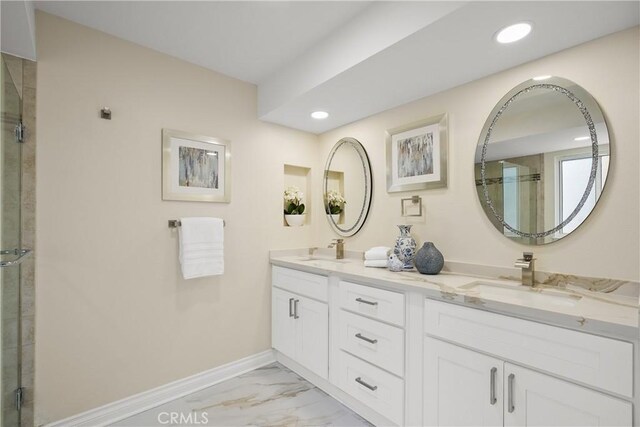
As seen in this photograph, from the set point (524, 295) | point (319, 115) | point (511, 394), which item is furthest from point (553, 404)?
point (319, 115)

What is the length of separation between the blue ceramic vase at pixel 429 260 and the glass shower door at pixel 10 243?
2149mm

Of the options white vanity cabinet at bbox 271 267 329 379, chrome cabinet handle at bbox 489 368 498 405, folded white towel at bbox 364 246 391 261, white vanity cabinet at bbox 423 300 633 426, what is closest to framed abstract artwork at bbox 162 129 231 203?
white vanity cabinet at bbox 271 267 329 379

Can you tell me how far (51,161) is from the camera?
1.67m

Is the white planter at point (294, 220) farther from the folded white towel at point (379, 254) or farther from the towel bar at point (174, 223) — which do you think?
the towel bar at point (174, 223)

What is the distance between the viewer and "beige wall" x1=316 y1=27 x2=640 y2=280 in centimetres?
137

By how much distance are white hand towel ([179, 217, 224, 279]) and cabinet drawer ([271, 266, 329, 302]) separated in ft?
1.63

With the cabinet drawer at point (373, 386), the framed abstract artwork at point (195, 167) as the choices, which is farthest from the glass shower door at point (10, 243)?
the cabinet drawer at point (373, 386)

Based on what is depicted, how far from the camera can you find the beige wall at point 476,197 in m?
1.37

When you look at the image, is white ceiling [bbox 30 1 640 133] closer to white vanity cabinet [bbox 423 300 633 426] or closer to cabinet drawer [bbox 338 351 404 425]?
white vanity cabinet [bbox 423 300 633 426]

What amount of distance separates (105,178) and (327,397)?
201cm

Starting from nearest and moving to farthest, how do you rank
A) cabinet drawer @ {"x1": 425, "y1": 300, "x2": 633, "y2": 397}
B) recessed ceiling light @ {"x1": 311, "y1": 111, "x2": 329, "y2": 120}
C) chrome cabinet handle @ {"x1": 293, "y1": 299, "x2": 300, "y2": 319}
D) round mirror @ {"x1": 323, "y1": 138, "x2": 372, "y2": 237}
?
cabinet drawer @ {"x1": 425, "y1": 300, "x2": 633, "y2": 397}, chrome cabinet handle @ {"x1": 293, "y1": 299, "x2": 300, "y2": 319}, recessed ceiling light @ {"x1": 311, "y1": 111, "x2": 329, "y2": 120}, round mirror @ {"x1": 323, "y1": 138, "x2": 372, "y2": 237}

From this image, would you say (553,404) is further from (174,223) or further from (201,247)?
(174,223)

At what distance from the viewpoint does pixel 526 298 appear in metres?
1.34

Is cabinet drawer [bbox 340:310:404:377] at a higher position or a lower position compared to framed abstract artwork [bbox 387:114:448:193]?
lower
